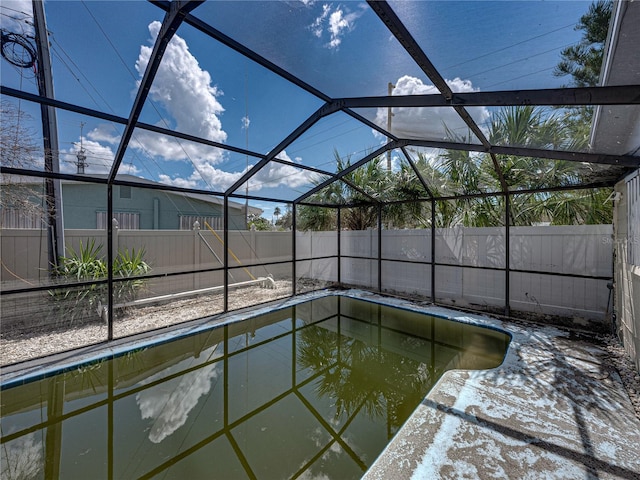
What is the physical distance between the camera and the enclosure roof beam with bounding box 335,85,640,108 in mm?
1834

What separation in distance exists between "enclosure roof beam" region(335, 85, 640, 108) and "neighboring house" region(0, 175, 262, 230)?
4.21 meters

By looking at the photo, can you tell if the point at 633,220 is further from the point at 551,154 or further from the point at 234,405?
the point at 234,405

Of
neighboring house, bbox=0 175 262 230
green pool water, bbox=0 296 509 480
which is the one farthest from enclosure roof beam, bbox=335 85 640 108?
neighboring house, bbox=0 175 262 230

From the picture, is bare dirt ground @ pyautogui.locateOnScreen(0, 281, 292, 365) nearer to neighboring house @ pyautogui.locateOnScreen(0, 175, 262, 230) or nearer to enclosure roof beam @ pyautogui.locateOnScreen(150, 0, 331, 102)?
neighboring house @ pyautogui.locateOnScreen(0, 175, 262, 230)

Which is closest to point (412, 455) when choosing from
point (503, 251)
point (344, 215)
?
point (503, 251)

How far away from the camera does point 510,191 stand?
14.9ft

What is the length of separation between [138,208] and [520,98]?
25.4 feet

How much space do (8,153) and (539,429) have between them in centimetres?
632

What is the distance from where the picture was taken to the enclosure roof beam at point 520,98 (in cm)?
183

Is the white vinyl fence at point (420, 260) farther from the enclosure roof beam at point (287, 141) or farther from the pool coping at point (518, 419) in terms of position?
the enclosure roof beam at point (287, 141)

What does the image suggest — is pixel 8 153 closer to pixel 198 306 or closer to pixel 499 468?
pixel 198 306

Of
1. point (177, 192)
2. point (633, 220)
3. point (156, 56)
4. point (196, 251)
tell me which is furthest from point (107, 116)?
point (633, 220)

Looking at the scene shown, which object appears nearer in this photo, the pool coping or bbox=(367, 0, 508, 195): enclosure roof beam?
bbox=(367, 0, 508, 195): enclosure roof beam

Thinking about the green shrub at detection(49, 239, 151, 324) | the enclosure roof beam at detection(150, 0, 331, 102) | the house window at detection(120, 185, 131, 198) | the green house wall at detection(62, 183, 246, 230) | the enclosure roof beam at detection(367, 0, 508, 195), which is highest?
the enclosure roof beam at detection(150, 0, 331, 102)
